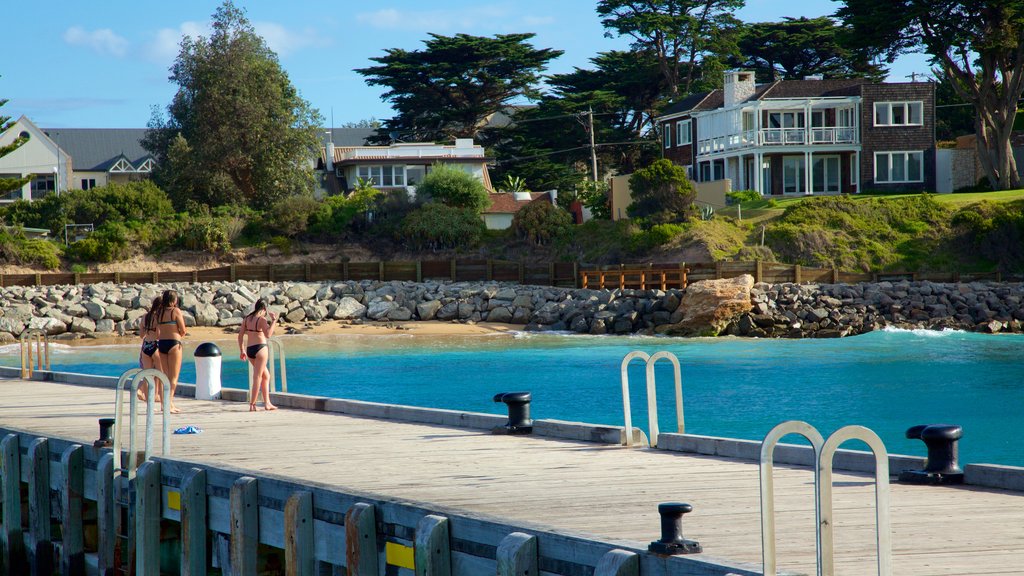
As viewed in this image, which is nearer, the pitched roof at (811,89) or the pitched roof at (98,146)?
the pitched roof at (811,89)

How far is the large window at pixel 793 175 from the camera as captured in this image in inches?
2206

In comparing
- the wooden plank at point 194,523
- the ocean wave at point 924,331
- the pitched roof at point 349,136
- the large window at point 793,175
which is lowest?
the ocean wave at point 924,331

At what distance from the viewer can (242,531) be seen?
8.78 meters

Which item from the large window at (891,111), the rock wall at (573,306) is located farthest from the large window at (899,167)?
the rock wall at (573,306)

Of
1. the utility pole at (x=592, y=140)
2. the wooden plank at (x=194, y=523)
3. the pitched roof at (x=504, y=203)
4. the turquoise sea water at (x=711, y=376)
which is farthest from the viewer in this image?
the utility pole at (x=592, y=140)

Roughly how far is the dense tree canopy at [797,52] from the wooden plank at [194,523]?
63474 mm

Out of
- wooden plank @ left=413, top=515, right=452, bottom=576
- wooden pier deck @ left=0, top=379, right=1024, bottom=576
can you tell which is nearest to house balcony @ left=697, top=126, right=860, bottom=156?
wooden pier deck @ left=0, top=379, right=1024, bottom=576

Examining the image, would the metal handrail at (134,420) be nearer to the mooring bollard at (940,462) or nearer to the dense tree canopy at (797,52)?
the mooring bollard at (940,462)

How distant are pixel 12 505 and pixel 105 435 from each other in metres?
2.07

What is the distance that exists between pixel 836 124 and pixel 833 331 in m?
18.4

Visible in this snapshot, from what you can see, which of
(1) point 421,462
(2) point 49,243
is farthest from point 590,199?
(1) point 421,462

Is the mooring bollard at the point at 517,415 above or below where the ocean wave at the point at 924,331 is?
above

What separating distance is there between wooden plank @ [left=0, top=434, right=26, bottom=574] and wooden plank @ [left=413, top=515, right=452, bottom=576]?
23.1 ft

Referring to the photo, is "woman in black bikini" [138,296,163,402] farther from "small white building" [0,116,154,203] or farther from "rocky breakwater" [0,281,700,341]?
"small white building" [0,116,154,203]
